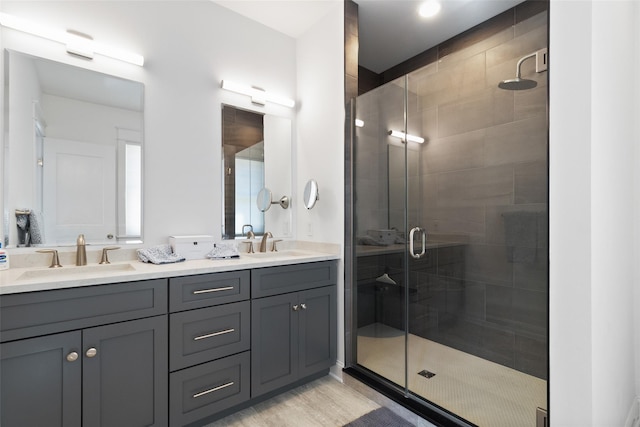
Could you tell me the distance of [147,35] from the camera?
1991 mm

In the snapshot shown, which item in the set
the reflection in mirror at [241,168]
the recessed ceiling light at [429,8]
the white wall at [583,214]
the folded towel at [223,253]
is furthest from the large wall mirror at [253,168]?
the white wall at [583,214]

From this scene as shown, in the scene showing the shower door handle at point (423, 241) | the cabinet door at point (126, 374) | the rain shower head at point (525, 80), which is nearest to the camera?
the cabinet door at point (126, 374)

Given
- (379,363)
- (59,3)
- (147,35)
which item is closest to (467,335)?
(379,363)

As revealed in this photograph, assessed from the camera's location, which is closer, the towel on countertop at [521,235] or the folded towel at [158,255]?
the towel on countertop at [521,235]

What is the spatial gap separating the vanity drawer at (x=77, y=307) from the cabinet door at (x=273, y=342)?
1.83 feet

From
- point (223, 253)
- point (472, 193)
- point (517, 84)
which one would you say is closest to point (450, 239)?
point (472, 193)

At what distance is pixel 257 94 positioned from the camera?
2.45m

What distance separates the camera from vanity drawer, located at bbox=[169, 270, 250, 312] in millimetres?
1535

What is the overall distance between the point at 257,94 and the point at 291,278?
4.87 feet

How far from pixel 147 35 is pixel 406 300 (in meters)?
2.45

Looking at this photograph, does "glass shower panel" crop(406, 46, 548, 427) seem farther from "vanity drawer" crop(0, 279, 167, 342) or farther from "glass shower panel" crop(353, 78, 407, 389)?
"vanity drawer" crop(0, 279, 167, 342)

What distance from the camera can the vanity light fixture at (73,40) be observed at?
62.4 inches

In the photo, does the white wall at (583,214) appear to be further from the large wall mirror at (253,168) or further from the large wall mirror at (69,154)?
the large wall mirror at (69,154)

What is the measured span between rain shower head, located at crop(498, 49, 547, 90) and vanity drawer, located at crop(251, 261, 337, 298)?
5.05 feet
